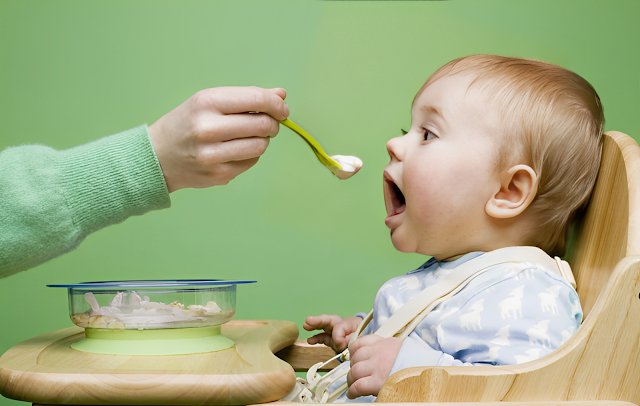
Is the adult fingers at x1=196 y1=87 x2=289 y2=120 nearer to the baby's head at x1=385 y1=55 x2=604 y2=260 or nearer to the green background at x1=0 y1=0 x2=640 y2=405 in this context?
the baby's head at x1=385 y1=55 x2=604 y2=260

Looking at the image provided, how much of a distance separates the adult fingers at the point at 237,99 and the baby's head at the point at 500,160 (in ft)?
0.67

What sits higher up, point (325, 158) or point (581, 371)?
point (325, 158)

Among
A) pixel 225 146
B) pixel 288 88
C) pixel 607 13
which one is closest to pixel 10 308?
pixel 288 88

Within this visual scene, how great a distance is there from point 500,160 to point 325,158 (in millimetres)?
231

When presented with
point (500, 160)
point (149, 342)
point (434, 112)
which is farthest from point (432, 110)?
point (149, 342)

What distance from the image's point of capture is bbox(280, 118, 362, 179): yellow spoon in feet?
2.56

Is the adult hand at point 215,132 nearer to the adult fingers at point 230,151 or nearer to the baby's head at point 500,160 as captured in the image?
the adult fingers at point 230,151

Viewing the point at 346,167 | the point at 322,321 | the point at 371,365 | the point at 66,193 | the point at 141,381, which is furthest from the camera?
the point at 322,321

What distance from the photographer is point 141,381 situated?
0.51 metres

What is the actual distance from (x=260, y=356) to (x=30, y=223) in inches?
13.3

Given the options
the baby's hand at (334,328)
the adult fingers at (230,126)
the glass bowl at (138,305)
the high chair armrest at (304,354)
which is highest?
the adult fingers at (230,126)

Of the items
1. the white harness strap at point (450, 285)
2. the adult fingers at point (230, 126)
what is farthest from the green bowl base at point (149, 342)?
the adult fingers at point (230, 126)

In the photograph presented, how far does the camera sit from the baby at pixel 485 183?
0.65m

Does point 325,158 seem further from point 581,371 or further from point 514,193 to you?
point 581,371
